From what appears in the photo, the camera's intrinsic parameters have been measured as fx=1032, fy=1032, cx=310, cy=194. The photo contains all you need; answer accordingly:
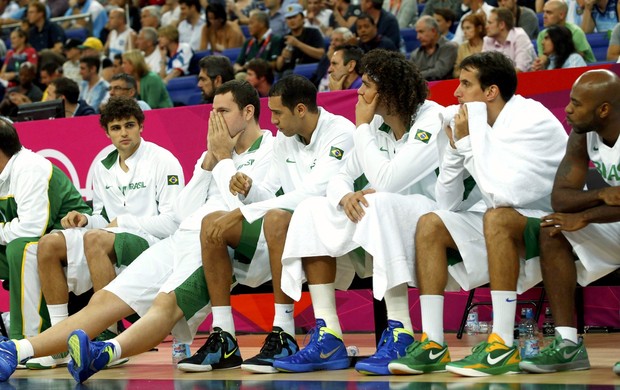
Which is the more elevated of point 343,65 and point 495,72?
point 343,65

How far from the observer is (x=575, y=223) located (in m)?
→ 4.62

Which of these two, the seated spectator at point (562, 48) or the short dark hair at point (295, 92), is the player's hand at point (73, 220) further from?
the seated spectator at point (562, 48)

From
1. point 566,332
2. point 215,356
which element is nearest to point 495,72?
point 566,332

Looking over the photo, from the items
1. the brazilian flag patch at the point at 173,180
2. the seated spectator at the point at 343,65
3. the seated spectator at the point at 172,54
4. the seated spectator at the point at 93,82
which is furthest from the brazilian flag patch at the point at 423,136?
the seated spectator at the point at 172,54

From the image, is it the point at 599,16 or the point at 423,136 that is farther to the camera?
the point at 599,16

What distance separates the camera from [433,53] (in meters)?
10.5

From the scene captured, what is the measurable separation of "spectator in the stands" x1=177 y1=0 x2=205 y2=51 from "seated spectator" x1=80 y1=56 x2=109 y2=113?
69.9 inches

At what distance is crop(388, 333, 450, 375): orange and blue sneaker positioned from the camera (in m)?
4.79

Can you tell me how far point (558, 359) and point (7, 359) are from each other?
2784mm

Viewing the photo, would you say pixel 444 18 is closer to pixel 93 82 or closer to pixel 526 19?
pixel 526 19

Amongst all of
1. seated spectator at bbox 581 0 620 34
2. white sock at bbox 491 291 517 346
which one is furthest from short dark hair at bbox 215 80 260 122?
seated spectator at bbox 581 0 620 34

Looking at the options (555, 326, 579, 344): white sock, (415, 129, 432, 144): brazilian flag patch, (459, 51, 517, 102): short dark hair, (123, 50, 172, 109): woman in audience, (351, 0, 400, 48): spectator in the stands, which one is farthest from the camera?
(351, 0, 400, 48): spectator in the stands

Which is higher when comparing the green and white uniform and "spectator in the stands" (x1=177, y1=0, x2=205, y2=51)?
"spectator in the stands" (x1=177, y1=0, x2=205, y2=51)

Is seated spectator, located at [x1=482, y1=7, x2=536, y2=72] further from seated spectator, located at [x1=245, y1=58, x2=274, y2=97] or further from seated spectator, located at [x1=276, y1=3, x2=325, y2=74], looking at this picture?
seated spectator, located at [x1=276, y1=3, x2=325, y2=74]
